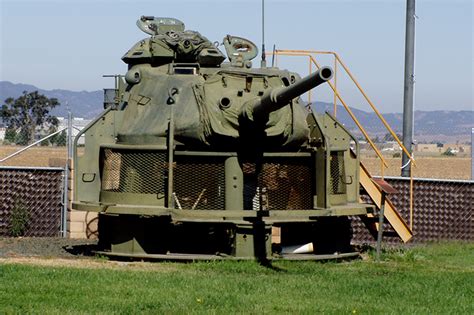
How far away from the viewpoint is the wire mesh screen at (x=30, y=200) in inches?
891

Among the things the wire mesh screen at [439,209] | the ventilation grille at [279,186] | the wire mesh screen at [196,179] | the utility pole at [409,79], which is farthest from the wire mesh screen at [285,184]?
the utility pole at [409,79]

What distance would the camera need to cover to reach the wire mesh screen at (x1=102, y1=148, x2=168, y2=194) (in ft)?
55.7

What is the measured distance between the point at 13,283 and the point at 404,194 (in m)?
10.6

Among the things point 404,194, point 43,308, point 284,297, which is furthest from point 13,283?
point 404,194

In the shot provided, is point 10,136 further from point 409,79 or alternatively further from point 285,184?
point 285,184

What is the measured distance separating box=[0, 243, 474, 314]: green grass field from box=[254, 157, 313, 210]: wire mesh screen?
101 centimetres

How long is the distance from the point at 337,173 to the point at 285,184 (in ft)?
3.29

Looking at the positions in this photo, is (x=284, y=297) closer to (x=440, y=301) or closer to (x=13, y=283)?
(x=440, y=301)

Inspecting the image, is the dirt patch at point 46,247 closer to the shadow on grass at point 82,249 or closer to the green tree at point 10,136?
the shadow on grass at point 82,249

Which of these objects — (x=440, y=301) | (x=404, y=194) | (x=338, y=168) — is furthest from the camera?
(x=404, y=194)

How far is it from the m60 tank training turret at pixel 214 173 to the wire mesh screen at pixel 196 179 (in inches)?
0.6

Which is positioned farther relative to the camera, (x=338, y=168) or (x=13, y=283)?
(x=338, y=168)

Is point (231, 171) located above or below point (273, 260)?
above

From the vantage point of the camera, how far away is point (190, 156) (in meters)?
17.1
